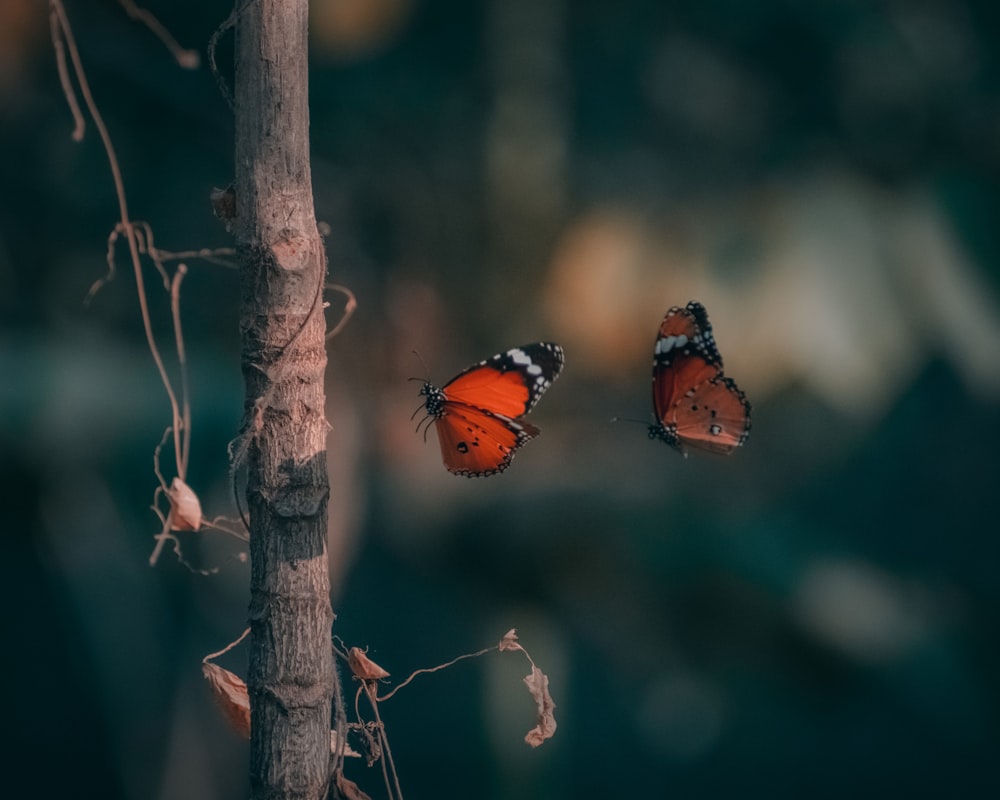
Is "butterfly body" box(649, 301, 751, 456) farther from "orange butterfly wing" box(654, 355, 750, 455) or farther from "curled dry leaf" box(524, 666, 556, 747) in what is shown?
"curled dry leaf" box(524, 666, 556, 747)

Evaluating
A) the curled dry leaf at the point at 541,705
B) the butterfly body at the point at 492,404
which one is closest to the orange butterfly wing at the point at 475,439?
the butterfly body at the point at 492,404

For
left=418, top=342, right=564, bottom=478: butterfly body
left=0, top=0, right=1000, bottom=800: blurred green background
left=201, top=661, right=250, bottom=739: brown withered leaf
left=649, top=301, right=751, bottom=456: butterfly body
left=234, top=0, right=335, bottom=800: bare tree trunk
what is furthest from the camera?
left=0, top=0, right=1000, bottom=800: blurred green background

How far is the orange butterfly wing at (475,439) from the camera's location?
3.22 ft

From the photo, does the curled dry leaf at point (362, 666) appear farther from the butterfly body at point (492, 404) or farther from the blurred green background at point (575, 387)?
the blurred green background at point (575, 387)

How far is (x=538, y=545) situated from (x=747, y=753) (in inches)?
28.3

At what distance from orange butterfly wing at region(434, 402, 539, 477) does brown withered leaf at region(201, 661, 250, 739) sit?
0.30 m

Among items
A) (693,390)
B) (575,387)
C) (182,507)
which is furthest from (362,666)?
(575,387)

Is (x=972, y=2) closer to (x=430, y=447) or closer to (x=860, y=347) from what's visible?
(x=860, y=347)

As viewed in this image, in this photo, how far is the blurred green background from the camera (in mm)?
1962

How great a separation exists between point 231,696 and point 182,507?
0.59ft

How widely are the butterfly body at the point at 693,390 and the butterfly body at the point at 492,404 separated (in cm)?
16

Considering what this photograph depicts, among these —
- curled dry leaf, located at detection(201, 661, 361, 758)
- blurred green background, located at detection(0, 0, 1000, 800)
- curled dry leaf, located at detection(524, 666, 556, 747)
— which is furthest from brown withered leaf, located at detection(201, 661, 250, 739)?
blurred green background, located at detection(0, 0, 1000, 800)

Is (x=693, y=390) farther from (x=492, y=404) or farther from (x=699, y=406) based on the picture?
(x=492, y=404)

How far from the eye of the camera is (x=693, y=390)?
3.64 ft
